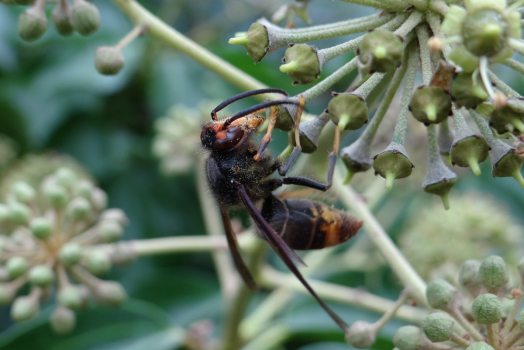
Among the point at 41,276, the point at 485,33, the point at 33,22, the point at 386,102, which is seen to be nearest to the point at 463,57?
the point at 485,33

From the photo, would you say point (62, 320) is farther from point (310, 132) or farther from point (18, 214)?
point (310, 132)

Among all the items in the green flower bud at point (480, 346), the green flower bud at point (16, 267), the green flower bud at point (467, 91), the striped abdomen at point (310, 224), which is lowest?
the green flower bud at point (480, 346)

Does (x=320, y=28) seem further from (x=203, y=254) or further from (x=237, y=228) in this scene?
(x=203, y=254)

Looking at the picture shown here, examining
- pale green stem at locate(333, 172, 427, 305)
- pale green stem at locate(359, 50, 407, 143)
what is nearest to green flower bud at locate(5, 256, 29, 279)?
pale green stem at locate(333, 172, 427, 305)

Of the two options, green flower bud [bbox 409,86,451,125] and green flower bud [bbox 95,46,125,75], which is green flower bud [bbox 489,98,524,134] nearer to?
green flower bud [bbox 409,86,451,125]

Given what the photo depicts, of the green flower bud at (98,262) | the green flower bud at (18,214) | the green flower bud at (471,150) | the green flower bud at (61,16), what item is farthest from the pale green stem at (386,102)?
the green flower bud at (18,214)

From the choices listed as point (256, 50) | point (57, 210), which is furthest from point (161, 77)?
point (256, 50)

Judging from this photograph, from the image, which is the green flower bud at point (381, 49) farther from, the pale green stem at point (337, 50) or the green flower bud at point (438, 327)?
the green flower bud at point (438, 327)

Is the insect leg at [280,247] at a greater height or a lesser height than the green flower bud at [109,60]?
lesser
